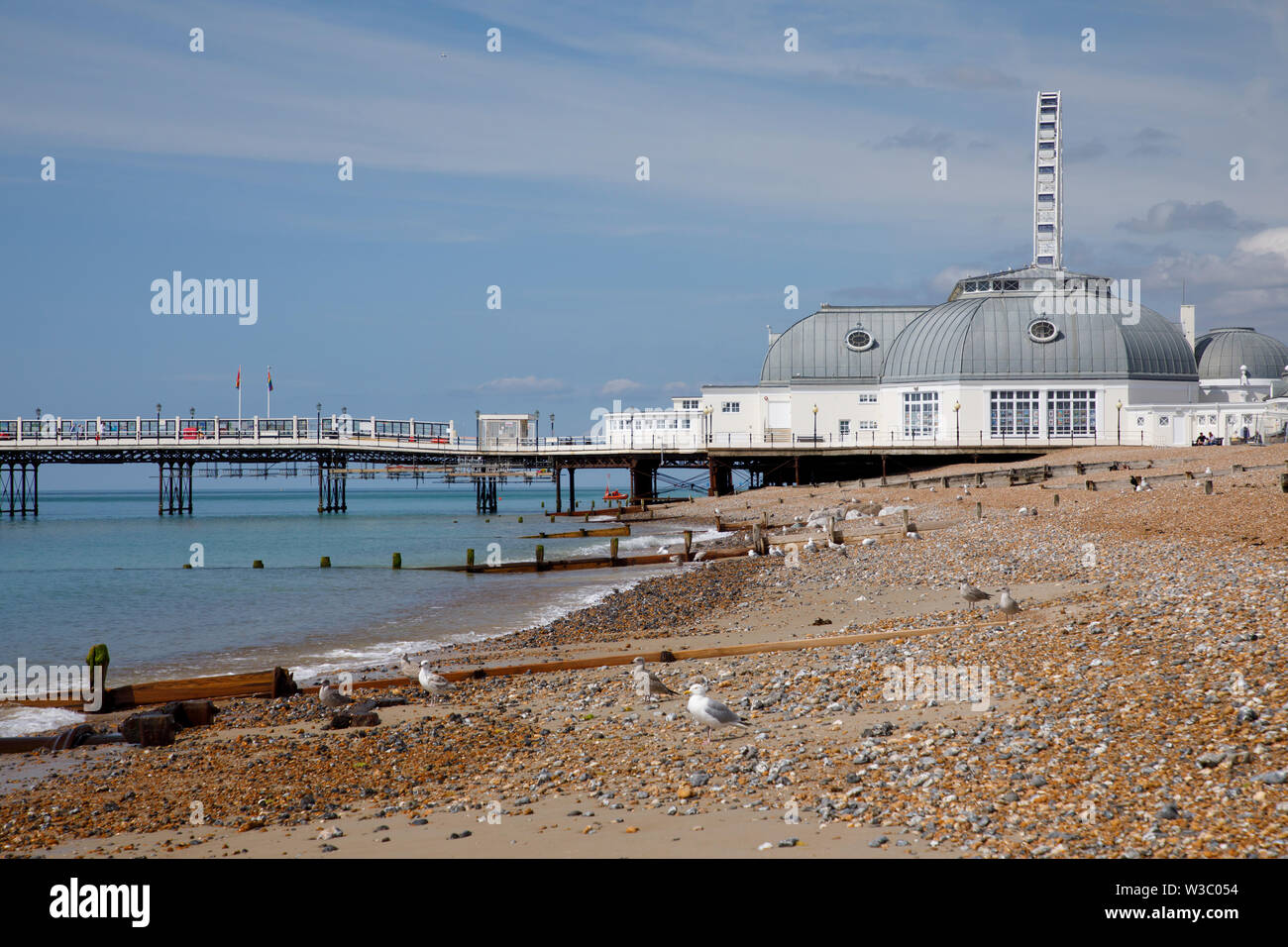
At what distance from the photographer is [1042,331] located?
60344 mm

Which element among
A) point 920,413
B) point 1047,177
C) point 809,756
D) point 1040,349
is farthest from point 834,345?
point 809,756

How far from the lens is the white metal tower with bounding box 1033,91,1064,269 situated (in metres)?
79.8

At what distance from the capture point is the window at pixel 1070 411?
59.6 metres

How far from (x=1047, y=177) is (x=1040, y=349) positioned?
83.8ft

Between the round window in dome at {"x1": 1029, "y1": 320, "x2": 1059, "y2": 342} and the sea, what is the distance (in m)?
24.0

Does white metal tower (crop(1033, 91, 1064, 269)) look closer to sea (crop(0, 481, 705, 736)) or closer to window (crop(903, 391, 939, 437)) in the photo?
window (crop(903, 391, 939, 437))

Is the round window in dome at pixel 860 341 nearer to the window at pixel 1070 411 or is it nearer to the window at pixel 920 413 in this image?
the window at pixel 920 413

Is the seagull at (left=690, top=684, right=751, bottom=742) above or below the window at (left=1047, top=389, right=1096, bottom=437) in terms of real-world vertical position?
below

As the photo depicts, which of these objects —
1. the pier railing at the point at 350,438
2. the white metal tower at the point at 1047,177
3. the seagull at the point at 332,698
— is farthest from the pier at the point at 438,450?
the seagull at the point at 332,698

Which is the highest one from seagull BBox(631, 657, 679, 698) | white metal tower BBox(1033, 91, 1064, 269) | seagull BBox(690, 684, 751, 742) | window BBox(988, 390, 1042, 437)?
white metal tower BBox(1033, 91, 1064, 269)

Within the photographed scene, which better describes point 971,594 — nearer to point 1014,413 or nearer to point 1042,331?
point 1014,413

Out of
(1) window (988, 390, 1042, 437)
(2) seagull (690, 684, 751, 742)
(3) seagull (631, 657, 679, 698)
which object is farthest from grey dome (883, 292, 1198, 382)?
(2) seagull (690, 684, 751, 742)

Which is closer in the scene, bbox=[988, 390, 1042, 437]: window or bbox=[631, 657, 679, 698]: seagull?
bbox=[631, 657, 679, 698]: seagull
